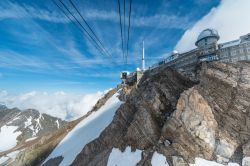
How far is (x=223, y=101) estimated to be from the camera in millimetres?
51656

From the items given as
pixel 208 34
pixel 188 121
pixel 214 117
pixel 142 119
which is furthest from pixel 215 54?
pixel 208 34

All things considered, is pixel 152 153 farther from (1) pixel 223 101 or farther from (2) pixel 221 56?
(2) pixel 221 56

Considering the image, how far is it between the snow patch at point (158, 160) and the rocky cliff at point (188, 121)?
72 cm

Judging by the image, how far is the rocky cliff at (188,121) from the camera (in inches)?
1810

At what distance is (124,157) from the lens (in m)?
52.5

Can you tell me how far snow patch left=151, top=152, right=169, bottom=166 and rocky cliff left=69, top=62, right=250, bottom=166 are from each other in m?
0.72

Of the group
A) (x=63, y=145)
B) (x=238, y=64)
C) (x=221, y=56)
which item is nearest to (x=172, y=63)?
(x=221, y=56)

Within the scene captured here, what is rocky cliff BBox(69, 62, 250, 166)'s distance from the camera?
151 ft

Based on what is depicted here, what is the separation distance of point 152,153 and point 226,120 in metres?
17.5

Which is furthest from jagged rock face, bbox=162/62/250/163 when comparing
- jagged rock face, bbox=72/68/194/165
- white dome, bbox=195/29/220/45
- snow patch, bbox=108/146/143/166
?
white dome, bbox=195/29/220/45

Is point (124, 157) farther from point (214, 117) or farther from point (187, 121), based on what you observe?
Answer: point (214, 117)

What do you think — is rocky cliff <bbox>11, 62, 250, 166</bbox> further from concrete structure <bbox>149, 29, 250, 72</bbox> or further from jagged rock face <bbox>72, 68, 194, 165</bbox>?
concrete structure <bbox>149, 29, 250, 72</bbox>

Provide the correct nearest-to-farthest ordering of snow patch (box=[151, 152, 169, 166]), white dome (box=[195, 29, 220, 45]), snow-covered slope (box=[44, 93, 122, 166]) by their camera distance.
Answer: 1. snow patch (box=[151, 152, 169, 166])
2. snow-covered slope (box=[44, 93, 122, 166])
3. white dome (box=[195, 29, 220, 45])

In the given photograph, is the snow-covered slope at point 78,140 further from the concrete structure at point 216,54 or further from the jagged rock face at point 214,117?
the jagged rock face at point 214,117
